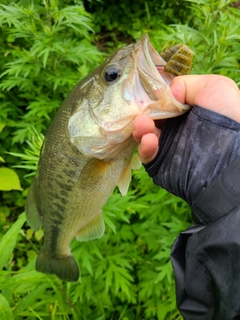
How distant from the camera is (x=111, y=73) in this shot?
1.51 m

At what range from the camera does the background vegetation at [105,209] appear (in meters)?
2.37

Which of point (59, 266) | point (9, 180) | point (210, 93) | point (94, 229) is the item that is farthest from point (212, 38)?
point (9, 180)

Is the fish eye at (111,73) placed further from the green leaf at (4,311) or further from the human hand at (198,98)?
the green leaf at (4,311)

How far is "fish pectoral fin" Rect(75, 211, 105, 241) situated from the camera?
6.66ft

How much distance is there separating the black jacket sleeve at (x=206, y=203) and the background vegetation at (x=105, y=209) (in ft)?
2.68

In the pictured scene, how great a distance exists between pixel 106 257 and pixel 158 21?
4146 millimetres

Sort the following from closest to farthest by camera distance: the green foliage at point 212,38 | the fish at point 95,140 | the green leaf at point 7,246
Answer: the fish at point 95,140 → the green leaf at point 7,246 → the green foliage at point 212,38

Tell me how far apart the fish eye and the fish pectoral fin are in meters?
0.80

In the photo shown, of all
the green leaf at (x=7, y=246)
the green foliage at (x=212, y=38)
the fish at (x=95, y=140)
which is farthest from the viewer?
the green foliage at (x=212, y=38)

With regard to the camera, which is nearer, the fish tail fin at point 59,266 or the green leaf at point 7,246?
the green leaf at point 7,246

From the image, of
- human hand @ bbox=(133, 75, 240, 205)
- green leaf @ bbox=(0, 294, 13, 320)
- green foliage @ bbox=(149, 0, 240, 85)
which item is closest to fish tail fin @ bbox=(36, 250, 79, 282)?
green leaf @ bbox=(0, 294, 13, 320)

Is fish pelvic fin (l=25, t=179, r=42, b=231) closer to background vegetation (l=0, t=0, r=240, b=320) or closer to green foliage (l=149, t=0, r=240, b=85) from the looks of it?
background vegetation (l=0, t=0, r=240, b=320)

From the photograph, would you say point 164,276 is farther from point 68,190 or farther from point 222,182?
point 222,182

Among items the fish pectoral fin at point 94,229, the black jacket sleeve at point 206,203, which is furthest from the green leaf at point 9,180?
the black jacket sleeve at point 206,203
